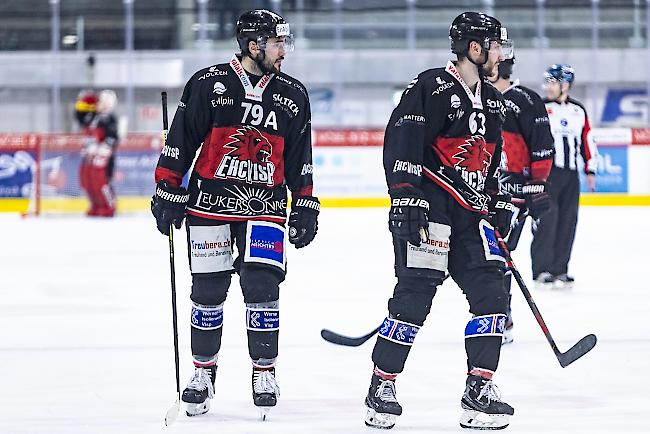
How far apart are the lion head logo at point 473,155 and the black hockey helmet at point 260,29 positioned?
608 mm

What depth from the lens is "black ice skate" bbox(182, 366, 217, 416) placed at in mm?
3553

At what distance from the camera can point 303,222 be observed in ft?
11.9

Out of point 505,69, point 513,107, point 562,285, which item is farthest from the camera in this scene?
point 562,285

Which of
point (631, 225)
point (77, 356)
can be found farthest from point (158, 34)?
point (77, 356)

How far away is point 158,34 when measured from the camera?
16.1 meters

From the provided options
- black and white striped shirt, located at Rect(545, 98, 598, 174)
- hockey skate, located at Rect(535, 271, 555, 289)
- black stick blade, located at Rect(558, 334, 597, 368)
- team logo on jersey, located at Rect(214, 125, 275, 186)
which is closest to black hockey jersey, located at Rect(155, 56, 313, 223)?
team logo on jersey, located at Rect(214, 125, 275, 186)

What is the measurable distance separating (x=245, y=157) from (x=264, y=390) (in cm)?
65

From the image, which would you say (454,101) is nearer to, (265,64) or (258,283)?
(265,64)

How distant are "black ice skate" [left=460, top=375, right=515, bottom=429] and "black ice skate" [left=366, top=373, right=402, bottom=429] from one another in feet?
0.59

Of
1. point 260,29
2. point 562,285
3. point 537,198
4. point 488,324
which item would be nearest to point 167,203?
point 260,29

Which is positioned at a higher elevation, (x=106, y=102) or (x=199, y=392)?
(x=106, y=102)

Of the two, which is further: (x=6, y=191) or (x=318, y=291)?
(x=6, y=191)

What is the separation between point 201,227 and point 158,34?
42.3 feet

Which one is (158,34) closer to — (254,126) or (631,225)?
(631,225)
